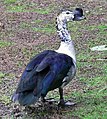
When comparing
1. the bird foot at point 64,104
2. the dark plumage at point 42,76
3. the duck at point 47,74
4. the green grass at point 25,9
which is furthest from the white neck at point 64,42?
the green grass at point 25,9

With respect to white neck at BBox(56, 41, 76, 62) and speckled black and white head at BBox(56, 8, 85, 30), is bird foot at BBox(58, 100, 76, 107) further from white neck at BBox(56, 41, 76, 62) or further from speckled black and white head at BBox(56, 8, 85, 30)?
speckled black and white head at BBox(56, 8, 85, 30)

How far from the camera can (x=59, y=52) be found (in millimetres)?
6793

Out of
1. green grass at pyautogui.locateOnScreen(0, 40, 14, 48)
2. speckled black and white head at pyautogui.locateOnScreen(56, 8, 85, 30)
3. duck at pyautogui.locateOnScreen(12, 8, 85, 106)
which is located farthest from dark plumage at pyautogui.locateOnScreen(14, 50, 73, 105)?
green grass at pyautogui.locateOnScreen(0, 40, 14, 48)

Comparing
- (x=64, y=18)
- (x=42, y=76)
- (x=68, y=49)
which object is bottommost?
(x=42, y=76)

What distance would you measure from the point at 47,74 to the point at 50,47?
3.76 meters

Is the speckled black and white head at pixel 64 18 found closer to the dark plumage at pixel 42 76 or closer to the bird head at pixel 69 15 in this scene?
the bird head at pixel 69 15

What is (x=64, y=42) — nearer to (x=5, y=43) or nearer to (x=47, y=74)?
(x=47, y=74)

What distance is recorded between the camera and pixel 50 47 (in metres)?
10.0

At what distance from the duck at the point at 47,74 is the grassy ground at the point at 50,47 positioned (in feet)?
1.06

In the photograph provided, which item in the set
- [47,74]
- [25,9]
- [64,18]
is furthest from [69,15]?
[25,9]

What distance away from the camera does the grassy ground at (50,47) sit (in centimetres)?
662

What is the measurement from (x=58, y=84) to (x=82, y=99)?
699mm

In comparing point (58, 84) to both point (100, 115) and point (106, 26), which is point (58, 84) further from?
point (106, 26)

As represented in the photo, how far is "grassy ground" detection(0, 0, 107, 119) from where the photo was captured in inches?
261
